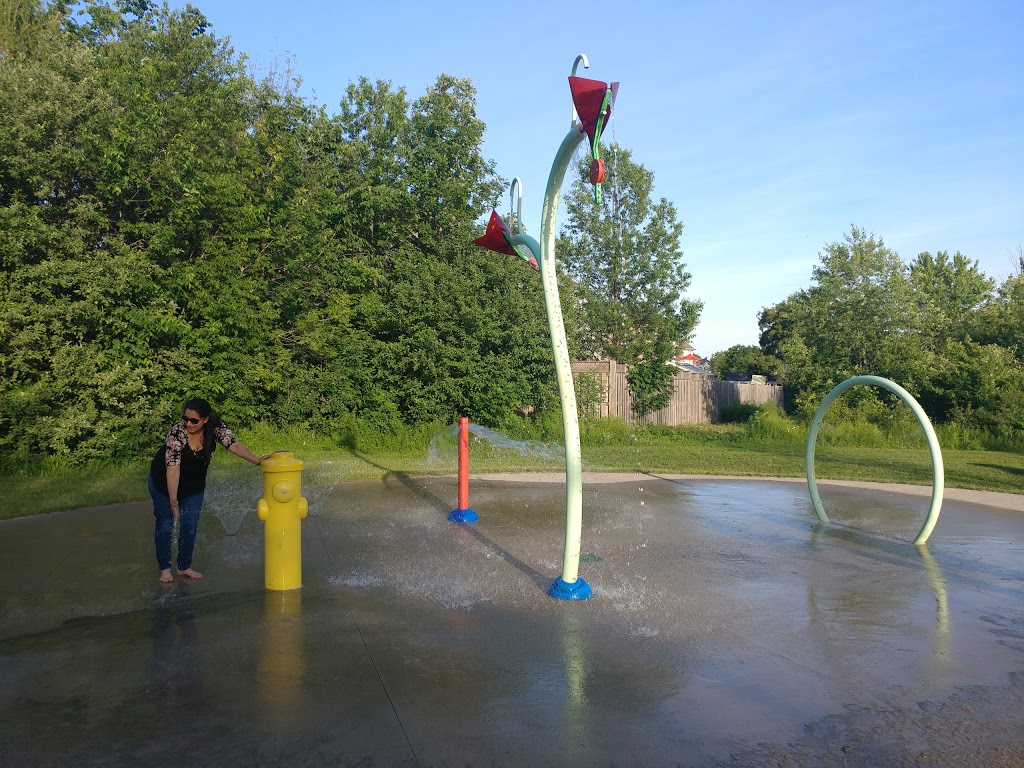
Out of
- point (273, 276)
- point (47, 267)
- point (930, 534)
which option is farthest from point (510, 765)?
point (273, 276)

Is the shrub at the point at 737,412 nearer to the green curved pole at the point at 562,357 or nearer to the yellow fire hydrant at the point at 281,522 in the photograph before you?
the green curved pole at the point at 562,357

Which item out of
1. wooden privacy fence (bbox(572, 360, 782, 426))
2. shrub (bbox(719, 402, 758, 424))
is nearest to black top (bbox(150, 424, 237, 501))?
wooden privacy fence (bbox(572, 360, 782, 426))

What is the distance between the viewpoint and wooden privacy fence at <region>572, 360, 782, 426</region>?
23984mm

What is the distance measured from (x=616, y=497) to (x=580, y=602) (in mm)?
5602

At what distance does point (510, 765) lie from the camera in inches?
136

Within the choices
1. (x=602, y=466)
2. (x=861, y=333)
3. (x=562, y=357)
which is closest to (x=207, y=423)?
(x=562, y=357)

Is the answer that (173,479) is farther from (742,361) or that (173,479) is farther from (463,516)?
(742,361)

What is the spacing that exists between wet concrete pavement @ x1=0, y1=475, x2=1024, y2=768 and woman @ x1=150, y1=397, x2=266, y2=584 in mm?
301

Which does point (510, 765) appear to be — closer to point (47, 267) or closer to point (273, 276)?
point (47, 267)

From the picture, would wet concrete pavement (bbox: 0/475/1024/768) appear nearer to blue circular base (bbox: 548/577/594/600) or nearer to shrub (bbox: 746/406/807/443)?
blue circular base (bbox: 548/577/594/600)

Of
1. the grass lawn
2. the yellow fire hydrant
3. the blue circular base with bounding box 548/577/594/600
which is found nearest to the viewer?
the blue circular base with bounding box 548/577/594/600

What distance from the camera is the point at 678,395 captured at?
28594 millimetres

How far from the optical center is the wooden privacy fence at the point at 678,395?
24.0 m

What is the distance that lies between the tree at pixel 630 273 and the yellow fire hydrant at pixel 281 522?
23582mm
